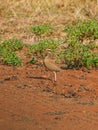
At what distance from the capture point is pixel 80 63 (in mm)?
11227

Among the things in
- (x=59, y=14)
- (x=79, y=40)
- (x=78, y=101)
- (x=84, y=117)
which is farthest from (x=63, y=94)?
(x=59, y=14)

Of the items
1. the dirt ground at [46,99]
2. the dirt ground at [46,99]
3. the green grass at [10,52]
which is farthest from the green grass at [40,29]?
the dirt ground at [46,99]

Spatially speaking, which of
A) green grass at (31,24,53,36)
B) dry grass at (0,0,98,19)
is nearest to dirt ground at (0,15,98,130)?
green grass at (31,24,53,36)

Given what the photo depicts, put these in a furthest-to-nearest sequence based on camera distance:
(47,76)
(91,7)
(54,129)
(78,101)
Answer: (91,7)
(47,76)
(78,101)
(54,129)

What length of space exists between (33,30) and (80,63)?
9.99ft

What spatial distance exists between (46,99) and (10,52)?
3568mm

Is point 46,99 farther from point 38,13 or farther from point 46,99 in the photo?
point 38,13

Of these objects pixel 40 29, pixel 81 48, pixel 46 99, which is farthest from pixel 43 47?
pixel 46 99

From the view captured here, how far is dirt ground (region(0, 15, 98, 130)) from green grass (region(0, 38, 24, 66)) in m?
0.14

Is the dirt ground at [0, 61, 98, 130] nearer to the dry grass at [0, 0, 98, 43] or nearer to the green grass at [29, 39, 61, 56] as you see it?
the green grass at [29, 39, 61, 56]

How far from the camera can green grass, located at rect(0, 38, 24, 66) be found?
11.7m

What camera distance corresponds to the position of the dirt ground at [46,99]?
772 cm

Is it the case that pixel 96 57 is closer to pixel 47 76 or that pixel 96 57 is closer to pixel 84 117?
pixel 47 76

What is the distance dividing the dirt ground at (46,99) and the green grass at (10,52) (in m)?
0.14
